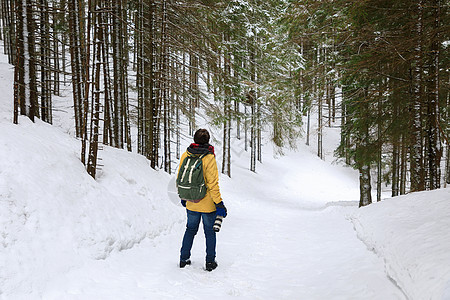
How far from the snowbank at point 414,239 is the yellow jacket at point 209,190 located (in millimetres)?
2530

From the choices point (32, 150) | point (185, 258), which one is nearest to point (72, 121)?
point (32, 150)

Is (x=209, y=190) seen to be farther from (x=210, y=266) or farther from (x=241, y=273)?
(x=241, y=273)

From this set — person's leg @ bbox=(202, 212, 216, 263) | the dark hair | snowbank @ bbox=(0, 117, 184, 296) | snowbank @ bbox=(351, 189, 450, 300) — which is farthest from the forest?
person's leg @ bbox=(202, 212, 216, 263)

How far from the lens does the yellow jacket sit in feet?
13.7

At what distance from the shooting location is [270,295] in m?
3.75

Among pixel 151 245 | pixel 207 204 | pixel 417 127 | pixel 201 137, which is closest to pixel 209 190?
pixel 207 204

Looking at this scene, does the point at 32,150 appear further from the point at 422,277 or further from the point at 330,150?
the point at 330,150

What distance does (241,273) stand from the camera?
14.6ft

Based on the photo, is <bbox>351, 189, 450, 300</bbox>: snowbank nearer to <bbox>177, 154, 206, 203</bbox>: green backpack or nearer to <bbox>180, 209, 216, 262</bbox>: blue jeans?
<bbox>180, 209, 216, 262</bbox>: blue jeans

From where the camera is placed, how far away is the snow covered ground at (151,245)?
10.8 feet

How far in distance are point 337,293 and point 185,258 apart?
7.25 ft

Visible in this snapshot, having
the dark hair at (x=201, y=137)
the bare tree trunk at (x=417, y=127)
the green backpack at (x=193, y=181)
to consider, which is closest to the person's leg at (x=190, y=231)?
the green backpack at (x=193, y=181)

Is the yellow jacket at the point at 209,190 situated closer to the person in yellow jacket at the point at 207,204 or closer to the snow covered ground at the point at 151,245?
the person in yellow jacket at the point at 207,204

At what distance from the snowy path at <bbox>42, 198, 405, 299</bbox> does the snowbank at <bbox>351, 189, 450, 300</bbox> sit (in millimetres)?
250
